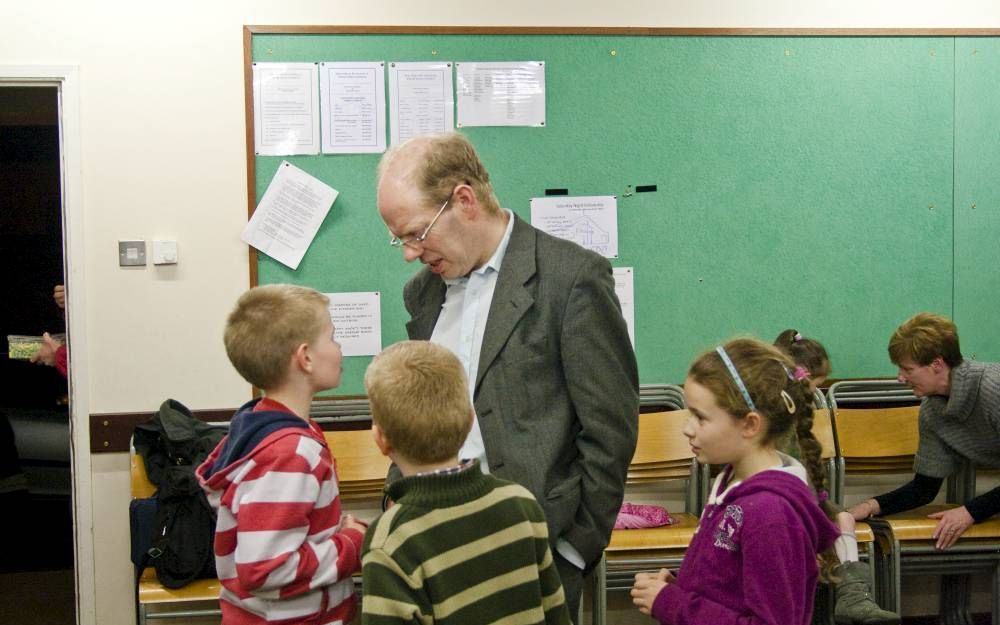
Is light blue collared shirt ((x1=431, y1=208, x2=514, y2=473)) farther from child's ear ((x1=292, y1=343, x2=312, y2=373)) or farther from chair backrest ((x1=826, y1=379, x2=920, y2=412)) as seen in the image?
chair backrest ((x1=826, y1=379, x2=920, y2=412))

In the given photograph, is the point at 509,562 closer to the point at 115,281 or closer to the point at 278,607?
the point at 278,607

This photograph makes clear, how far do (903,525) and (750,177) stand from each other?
137 centimetres

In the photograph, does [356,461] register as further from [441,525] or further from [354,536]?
[441,525]

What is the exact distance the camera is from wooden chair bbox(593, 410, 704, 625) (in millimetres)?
3170

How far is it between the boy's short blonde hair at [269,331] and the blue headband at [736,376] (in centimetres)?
81

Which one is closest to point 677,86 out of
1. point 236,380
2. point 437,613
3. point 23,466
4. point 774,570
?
point 236,380

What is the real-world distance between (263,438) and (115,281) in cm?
182

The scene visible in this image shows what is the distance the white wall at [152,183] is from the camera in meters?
3.31

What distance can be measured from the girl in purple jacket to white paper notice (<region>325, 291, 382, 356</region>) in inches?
68.9

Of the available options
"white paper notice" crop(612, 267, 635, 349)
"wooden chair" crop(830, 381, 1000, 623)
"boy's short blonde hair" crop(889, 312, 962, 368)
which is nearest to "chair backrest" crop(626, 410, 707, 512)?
"white paper notice" crop(612, 267, 635, 349)

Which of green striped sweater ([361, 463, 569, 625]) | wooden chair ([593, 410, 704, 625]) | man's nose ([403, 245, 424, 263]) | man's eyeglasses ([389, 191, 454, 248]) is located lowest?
wooden chair ([593, 410, 704, 625])

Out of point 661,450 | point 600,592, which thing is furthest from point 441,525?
point 661,450

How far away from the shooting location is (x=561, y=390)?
1.79 metres

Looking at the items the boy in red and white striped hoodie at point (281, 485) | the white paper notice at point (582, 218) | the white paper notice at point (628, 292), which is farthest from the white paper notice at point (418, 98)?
the boy in red and white striped hoodie at point (281, 485)
